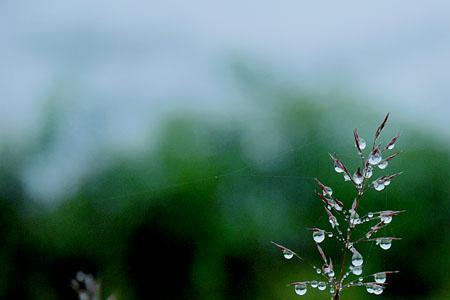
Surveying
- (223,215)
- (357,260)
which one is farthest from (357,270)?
(223,215)

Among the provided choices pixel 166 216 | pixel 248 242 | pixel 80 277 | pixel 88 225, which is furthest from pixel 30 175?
pixel 80 277

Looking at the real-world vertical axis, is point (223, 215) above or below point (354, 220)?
below

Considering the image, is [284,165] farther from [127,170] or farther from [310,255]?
[127,170]

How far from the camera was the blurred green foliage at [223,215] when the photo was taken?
186 centimetres

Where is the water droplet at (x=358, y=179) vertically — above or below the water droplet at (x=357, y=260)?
above

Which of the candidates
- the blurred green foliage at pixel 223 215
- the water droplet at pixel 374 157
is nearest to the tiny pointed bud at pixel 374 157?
the water droplet at pixel 374 157

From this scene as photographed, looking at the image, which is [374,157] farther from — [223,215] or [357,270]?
[223,215]

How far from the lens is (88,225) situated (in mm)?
2096

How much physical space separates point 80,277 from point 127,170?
1657 mm

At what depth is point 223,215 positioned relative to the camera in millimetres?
1972

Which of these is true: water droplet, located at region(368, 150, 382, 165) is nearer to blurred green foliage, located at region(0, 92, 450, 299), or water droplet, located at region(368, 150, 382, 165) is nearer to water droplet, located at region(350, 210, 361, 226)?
water droplet, located at region(350, 210, 361, 226)

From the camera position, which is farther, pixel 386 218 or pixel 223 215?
pixel 223 215

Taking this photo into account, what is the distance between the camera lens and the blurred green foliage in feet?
6.11

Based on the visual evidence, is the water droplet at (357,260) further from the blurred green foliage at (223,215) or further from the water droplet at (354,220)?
the blurred green foliage at (223,215)
